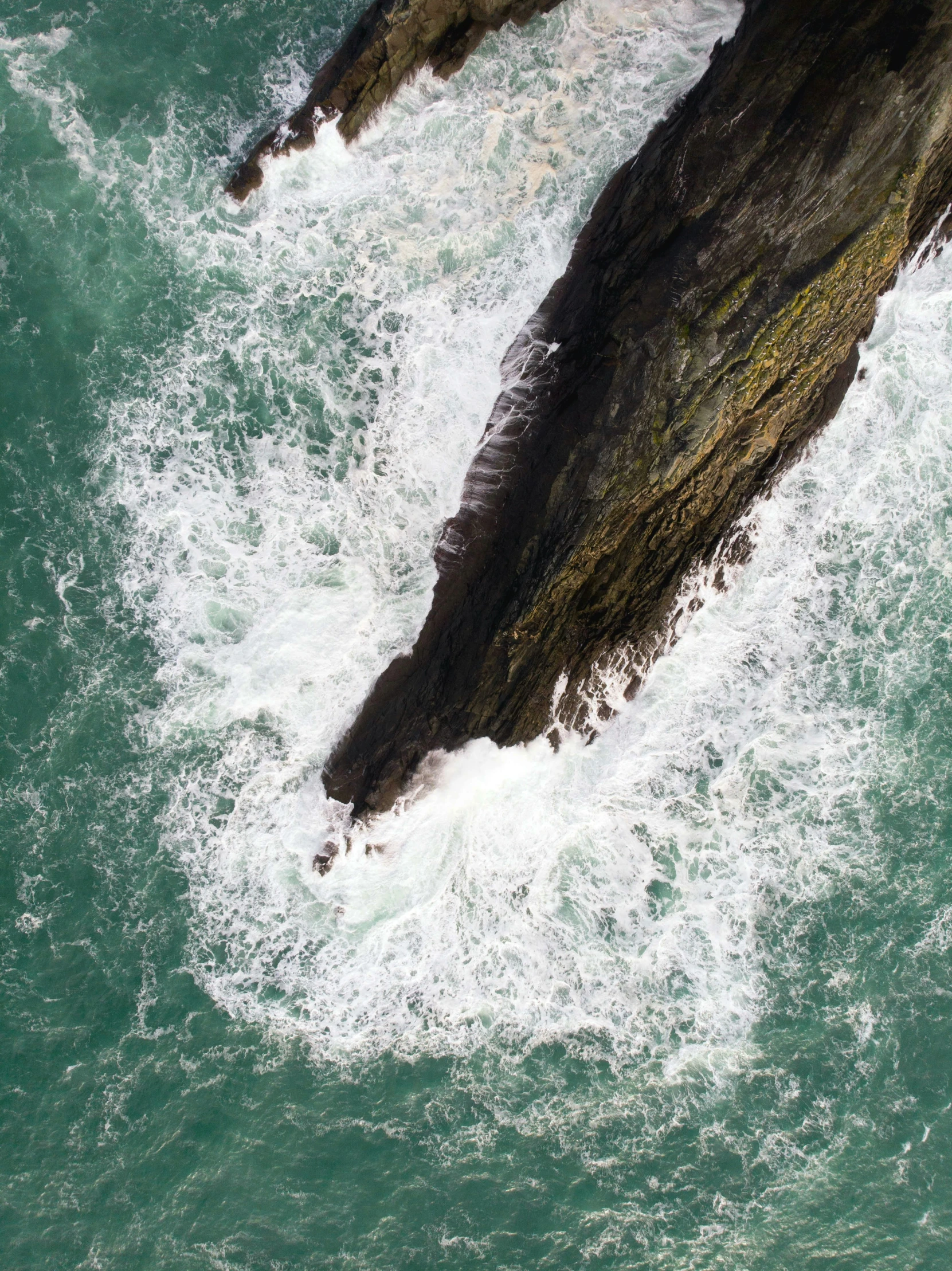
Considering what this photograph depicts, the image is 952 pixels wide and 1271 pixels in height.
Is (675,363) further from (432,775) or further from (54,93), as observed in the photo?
(54,93)

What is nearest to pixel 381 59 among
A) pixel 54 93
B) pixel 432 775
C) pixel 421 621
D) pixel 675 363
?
pixel 54 93

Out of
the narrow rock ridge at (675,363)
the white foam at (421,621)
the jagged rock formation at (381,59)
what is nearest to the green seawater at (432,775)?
the white foam at (421,621)

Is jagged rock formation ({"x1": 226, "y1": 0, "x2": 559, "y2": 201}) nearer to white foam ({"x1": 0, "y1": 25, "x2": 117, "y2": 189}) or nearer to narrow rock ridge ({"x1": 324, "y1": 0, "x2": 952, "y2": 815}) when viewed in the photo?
white foam ({"x1": 0, "y1": 25, "x2": 117, "y2": 189})

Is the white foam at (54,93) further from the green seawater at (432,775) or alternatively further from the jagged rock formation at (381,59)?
the jagged rock formation at (381,59)

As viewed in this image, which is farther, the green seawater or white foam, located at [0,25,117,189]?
white foam, located at [0,25,117,189]

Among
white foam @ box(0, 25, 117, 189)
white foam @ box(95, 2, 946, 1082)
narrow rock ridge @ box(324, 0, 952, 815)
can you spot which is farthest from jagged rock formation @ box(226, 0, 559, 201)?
narrow rock ridge @ box(324, 0, 952, 815)

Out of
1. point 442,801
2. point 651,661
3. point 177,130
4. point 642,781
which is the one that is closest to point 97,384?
point 177,130
